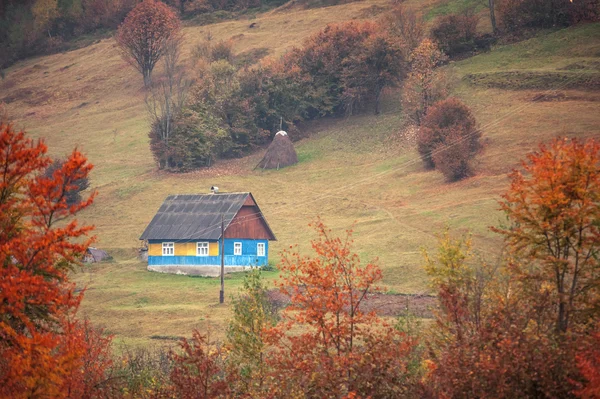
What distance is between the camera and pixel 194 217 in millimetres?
61125

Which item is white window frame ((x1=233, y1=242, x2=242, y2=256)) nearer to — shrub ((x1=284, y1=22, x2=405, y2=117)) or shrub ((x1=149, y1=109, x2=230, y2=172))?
shrub ((x1=149, y1=109, x2=230, y2=172))

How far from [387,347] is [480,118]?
5842cm

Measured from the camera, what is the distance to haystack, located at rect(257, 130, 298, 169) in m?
82.2

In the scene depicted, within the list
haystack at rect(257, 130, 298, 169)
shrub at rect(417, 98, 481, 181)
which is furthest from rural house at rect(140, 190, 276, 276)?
haystack at rect(257, 130, 298, 169)

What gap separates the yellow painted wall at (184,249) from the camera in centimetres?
5841

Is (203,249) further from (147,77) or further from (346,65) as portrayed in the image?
(147,77)

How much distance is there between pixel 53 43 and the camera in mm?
152500

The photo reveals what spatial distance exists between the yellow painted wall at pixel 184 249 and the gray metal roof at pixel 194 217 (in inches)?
23.6

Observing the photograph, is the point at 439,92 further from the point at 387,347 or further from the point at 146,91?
the point at 387,347

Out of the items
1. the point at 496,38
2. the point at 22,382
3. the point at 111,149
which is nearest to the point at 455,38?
the point at 496,38

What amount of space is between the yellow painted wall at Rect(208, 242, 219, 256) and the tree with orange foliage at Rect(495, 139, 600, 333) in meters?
36.2

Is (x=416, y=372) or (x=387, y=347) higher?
(x=387, y=347)

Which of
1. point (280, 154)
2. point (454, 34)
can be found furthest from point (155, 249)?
point (454, 34)

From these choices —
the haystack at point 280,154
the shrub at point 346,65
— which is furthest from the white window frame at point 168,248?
the shrub at point 346,65
